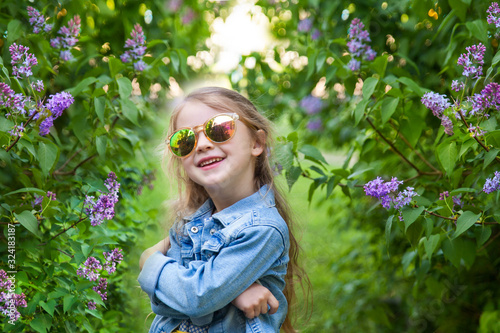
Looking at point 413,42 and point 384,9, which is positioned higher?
point 384,9

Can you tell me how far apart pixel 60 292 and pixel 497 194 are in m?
1.51

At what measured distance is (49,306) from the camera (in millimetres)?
1838

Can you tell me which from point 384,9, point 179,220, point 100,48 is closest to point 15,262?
point 179,220

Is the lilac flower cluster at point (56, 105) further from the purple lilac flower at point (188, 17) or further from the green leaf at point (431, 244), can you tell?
the purple lilac flower at point (188, 17)

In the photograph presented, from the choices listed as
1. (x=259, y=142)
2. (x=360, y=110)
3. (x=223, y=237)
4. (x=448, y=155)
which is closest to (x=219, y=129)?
(x=259, y=142)

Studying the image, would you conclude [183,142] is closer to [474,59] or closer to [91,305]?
[91,305]

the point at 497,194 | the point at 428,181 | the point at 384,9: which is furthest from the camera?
the point at 384,9

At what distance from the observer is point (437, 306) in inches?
139

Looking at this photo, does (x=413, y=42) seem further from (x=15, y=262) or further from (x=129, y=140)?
(x=15, y=262)

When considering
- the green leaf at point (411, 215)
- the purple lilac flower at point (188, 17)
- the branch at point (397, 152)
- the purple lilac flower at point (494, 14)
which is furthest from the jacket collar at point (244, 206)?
the purple lilac flower at point (188, 17)

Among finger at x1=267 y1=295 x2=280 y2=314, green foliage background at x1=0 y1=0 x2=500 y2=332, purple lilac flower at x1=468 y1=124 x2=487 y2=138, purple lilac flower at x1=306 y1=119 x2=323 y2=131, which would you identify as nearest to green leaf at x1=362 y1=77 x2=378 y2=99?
green foliage background at x1=0 y1=0 x2=500 y2=332

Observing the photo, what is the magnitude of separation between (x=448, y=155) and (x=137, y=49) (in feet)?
4.44

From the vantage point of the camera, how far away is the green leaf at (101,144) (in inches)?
82.7

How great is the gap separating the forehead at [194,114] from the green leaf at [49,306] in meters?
0.76
